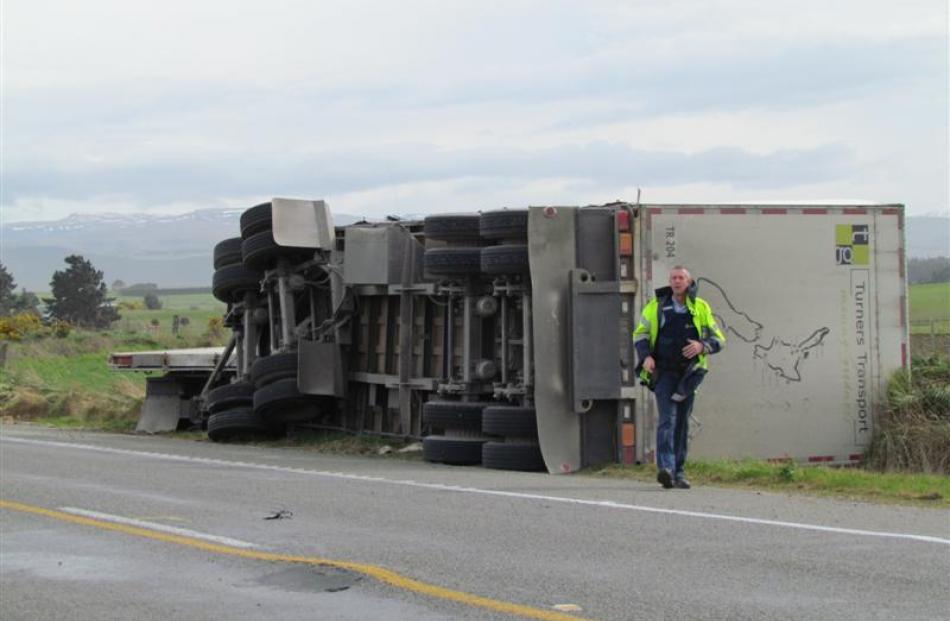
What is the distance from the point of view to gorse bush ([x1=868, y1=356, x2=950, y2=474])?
12477 millimetres

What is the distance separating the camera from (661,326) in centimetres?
1072

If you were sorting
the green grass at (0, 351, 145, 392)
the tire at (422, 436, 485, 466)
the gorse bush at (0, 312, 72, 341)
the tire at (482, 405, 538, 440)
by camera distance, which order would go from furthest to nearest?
the gorse bush at (0, 312, 72, 341)
the green grass at (0, 351, 145, 392)
the tire at (422, 436, 485, 466)
the tire at (482, 405, 538, 440)

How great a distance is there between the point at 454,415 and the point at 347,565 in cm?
595

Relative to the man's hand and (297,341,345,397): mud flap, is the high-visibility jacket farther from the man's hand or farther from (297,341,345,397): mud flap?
(297,341,345,397): mud flap

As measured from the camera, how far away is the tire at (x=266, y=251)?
1608cm

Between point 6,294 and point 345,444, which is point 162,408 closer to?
point 345,444

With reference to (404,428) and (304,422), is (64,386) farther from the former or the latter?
(404,428)

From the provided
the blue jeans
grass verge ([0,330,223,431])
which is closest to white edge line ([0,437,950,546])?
the blue jeans

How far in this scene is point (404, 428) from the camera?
15.2 m

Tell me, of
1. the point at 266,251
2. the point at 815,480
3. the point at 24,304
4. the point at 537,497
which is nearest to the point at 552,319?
the point at 537,497

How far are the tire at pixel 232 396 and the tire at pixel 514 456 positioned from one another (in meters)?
4.74

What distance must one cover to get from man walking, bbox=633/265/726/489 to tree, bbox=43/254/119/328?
6670 centimetres

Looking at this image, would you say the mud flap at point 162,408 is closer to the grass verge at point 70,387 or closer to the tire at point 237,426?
the grass verge at point 70,387

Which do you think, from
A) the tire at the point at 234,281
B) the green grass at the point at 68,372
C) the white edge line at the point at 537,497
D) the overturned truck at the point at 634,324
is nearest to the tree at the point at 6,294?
the green grass at the point at 68,372
